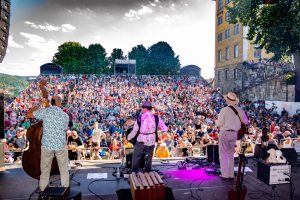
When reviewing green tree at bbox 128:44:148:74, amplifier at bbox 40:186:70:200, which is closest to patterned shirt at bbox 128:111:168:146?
amplifier at bbox 40:186:70:200

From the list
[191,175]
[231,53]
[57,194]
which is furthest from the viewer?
[231,53]

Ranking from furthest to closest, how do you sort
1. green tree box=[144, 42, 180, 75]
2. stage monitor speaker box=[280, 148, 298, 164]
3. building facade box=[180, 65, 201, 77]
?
green tree box=[144, 42, 180, 75] < building facade box=[180, 65, 201, 77] < stage monitor speaker box=[280, 148, 298, 164]

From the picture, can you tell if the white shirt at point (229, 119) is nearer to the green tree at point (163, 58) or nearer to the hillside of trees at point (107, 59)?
the hillside of trees at point (107, 59)

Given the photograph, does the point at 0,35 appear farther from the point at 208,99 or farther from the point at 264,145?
the point at 208,99

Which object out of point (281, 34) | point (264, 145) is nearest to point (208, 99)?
point (281, 34)

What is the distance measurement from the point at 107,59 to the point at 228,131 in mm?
46408

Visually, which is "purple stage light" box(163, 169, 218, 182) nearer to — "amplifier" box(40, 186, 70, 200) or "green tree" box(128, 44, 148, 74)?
"amplifier" box(40, 186, 70, 200)

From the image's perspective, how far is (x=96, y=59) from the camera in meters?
47.2

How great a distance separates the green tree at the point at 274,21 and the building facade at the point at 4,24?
11290mm

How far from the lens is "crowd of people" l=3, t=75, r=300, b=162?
11.9 metres

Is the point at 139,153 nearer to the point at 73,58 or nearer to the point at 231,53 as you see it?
the point at 231,53

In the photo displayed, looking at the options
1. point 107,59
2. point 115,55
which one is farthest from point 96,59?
point 115,55

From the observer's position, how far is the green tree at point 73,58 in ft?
151

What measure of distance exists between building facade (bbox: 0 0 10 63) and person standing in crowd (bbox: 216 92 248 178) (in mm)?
4589
